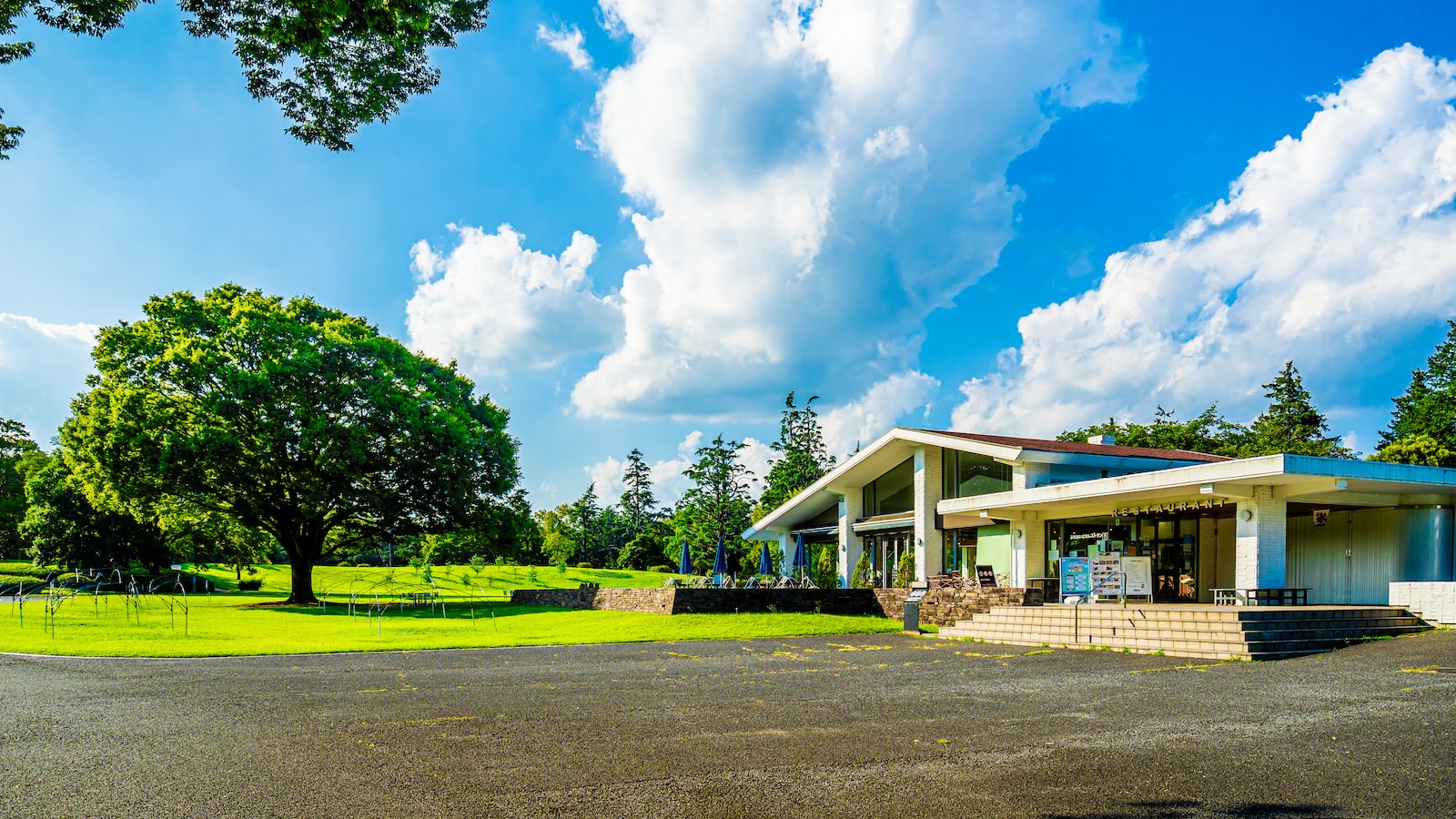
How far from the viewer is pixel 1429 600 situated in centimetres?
1489

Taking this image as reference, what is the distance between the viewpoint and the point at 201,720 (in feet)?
26.5

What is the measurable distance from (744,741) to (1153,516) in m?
16.4

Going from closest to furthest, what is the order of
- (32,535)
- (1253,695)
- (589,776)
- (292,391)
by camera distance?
(589,776) → (1253,695) → (292,391) → (32,535)

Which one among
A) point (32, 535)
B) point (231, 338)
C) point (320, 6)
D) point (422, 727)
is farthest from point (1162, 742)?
point (32, 535)

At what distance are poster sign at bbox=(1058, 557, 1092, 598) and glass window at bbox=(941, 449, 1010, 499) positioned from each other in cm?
436

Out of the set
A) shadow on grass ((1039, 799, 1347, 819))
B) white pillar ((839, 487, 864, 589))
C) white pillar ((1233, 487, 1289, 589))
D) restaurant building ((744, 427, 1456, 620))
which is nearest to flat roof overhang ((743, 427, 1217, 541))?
restaurant building ((744, 427, 1456, 620))

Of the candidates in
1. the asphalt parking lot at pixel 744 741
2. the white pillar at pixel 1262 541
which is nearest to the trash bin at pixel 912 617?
the white pillar at pixel 1262 541

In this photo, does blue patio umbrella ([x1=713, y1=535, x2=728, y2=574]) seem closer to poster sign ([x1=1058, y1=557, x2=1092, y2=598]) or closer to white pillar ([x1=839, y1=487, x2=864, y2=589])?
white pillar ([x1=839, y1=487, x2=864, y2=589])

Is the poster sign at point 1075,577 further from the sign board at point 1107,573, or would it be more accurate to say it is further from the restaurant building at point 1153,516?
the restaurant building at point 1153,516

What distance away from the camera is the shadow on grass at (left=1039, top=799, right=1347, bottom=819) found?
5.01 m

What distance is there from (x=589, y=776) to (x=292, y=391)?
27.4m

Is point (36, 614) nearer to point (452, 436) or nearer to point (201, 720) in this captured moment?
point (452, 436)

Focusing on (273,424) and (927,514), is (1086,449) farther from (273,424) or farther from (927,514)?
(273,424)

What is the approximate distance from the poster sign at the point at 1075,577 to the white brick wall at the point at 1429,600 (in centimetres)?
536
